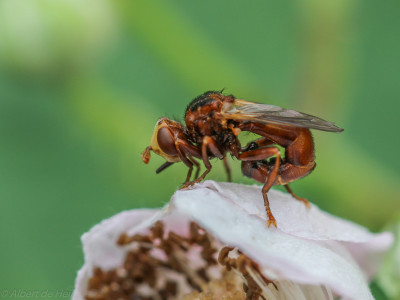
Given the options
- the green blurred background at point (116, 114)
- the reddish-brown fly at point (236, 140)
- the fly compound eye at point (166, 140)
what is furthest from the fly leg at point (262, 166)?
the green blurred background at point (116, 114)

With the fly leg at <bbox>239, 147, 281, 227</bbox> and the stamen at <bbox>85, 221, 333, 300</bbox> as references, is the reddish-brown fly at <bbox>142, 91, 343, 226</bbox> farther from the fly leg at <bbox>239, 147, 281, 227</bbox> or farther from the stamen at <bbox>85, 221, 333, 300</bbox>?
the stamen at <bbox>85, 221, 333, 300</bbox>

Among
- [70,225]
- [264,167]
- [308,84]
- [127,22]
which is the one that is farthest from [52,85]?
[264,167]

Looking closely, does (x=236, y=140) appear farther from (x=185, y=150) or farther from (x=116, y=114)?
(x=116, y=114)

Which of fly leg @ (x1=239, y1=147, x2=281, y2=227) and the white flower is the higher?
fly leg @ (x1=239, y1=147, x2=281, y2=227)

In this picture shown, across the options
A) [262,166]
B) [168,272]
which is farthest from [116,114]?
[262,166]

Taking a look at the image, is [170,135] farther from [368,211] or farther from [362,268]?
[368,211]

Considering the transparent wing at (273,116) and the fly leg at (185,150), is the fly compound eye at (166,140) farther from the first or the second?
the transparent wing at (273,116)

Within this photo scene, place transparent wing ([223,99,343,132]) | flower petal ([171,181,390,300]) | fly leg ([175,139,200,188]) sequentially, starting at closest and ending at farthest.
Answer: flower petal ([171,181,390,300]), transparent wing ([223,99,343,132]), fly leg ([175,139,200,188])

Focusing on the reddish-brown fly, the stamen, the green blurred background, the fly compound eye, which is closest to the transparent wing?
the reddish-brown fly
